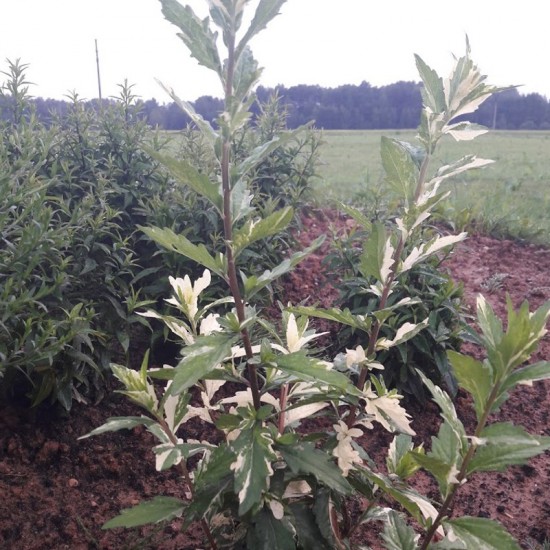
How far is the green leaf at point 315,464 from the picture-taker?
4.16ft

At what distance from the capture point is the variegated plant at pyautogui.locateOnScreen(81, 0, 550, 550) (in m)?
1.15

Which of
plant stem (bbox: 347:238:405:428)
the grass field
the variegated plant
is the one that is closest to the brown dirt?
plant stem (bbox: 347:238:405:428)

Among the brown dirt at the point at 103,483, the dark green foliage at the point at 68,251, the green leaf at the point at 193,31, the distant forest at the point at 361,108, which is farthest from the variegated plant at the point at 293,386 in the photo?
the distant forest at the point at 361,108

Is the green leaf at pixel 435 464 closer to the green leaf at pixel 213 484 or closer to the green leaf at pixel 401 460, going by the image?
the green leaf at pixel 401 460

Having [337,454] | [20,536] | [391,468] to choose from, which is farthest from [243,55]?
[20,536]

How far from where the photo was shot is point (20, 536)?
1.77 m

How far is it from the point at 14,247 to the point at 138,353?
826 millimetres

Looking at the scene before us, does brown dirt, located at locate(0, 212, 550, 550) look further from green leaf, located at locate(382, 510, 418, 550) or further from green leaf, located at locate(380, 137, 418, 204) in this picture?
green leaf, located at locate(382, 510, 418, 550)

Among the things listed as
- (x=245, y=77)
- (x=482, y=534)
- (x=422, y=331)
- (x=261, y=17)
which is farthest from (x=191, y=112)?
(x=422, y=331)

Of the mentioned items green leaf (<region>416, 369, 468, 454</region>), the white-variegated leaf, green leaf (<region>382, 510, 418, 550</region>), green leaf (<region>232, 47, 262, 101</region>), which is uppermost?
green leaf (<region>232, 47, 262, 101</region>)

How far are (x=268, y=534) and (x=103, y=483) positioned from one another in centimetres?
98

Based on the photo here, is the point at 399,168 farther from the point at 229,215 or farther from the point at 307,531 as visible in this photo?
the point at 307,531

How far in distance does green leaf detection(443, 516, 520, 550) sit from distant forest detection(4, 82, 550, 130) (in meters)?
3.00

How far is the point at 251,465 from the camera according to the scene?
3.92ft
